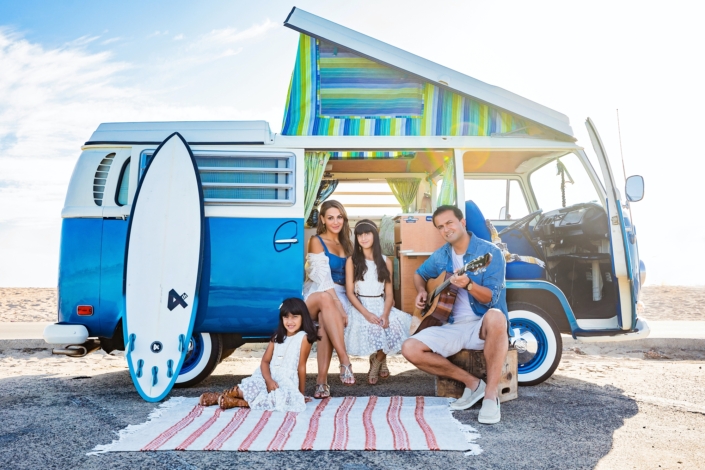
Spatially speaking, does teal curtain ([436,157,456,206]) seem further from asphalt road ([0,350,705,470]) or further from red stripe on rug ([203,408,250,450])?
red stripe on rug ([203,408,250,450])

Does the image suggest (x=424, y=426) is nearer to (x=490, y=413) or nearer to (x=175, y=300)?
(x=490, y=413)

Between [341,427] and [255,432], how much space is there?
1.80 feet

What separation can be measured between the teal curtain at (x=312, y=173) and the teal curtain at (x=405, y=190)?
1830 mm

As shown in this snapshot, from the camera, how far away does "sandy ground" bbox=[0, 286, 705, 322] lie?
12.3 m

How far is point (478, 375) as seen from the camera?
462 cm

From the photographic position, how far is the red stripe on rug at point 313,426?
3352 mm

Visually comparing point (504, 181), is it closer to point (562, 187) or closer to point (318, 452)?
point (562, 187)

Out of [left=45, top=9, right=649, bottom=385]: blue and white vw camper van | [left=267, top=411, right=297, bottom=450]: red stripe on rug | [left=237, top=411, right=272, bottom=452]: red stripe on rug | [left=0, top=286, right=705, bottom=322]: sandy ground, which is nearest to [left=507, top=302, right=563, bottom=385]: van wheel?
[left=45, top=9, right=649, bottom=385]: blue and white vw camper van

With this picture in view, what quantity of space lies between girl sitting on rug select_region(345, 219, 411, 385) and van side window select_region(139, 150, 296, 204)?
78 centimetres

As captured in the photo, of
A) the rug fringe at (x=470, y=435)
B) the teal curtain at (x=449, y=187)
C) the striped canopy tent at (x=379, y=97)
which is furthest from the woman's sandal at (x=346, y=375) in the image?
the striped canopy tent at (x=379, y=97)

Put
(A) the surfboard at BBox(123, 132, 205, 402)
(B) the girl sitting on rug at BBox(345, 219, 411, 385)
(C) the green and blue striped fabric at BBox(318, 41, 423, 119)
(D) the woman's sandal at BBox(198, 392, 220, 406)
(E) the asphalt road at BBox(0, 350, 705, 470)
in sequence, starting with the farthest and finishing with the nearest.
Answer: (C) the green and blue striped fabric at BBox(318, 41, 423, 119), (B) the girl sitting on rug at BBox(345, 219, 411, 385), (A) the surfboard at BBox(123, 132, 205, 402), (D) the woman's sandal at BBox(198, 392, 220, 406), (E) the asphalt road at BBox(0, 350, 705, 470)

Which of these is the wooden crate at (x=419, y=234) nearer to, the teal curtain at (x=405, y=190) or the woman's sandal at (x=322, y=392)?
the woman's sandal at (x=322, y=392)

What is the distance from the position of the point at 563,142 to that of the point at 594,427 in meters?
2.74

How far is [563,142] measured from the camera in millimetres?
5465
